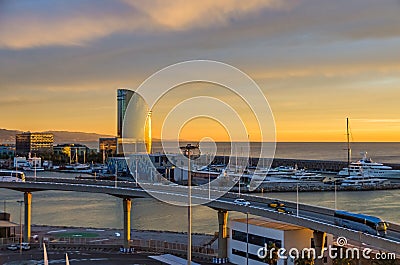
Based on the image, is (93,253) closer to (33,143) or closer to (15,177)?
(15,177)

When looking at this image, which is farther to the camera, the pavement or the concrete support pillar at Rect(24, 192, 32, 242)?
the concrete support pillar at Rect(24, 192, 32, 242)

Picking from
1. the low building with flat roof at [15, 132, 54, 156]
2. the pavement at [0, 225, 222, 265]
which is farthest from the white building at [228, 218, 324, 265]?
the low building with flat roof at [15, 132, 54, 156]

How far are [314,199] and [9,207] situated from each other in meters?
16.3

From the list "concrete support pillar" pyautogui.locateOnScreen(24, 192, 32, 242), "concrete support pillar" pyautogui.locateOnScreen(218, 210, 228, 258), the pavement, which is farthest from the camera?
"concrete support pillar" pyautogui.locateOnScreen(24, 192, 32, 242)

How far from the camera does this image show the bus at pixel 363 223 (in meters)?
9.27

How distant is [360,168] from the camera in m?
41.6

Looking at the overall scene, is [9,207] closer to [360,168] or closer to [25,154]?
[360,168]

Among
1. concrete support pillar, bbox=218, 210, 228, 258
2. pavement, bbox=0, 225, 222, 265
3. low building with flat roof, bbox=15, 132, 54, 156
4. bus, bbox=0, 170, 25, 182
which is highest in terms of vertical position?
low building with flat roof, bbox=15, 132, 54, 156

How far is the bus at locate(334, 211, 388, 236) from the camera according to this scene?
30.4 ft

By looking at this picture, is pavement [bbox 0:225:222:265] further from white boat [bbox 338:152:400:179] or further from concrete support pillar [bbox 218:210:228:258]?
white boat [bbox 338:152:400:179]

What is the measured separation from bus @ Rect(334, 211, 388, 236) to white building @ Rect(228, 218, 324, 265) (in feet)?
3.52

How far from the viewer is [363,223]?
9.69 m

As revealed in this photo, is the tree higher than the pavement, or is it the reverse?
the tree

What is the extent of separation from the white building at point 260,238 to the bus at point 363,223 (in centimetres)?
107
